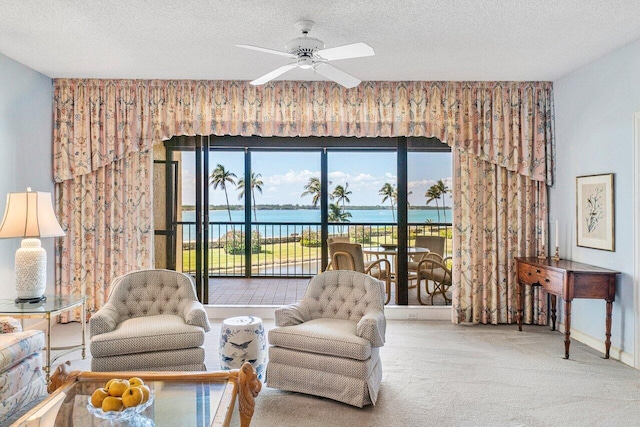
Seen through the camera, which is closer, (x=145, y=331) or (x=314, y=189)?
(x=145, y=331)

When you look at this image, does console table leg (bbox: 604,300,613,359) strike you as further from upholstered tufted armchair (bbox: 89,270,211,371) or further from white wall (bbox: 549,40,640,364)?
upholstered tufted armchair (bbox: 89,270,211,371)

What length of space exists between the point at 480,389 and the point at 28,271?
12.1 feet

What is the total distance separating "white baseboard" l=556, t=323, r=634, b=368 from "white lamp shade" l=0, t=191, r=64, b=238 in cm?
495

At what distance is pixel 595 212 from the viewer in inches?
161

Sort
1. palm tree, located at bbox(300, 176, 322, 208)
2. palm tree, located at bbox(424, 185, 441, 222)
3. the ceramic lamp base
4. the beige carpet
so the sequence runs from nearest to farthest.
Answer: the beige carpet
the ceramic lamp base
palm tree, located at bbox(424, 185, 441, 222)
palm tree, located at bbox(300, 176, 322, 208)

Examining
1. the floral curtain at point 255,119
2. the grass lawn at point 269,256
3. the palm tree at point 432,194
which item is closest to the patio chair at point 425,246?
the palm tree at point 432,194

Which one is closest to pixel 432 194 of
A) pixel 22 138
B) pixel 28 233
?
pixel 28 233

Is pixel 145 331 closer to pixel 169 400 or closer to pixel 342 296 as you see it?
pixel 169 400

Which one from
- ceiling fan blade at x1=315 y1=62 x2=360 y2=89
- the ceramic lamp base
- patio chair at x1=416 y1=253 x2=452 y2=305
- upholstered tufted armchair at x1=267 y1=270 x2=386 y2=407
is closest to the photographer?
upholstered tufted armchair at x1=267 y1=270 x2=386 y2=407

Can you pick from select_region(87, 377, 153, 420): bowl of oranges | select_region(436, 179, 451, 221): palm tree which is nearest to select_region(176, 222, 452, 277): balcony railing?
select_region(436, 179, 451, 221): palm tree

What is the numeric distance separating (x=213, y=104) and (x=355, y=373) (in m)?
3.37

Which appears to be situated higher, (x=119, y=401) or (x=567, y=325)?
(x=119, y=401)

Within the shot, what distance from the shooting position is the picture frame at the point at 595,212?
3891 mm

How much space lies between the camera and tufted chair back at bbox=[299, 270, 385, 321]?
130 inches
